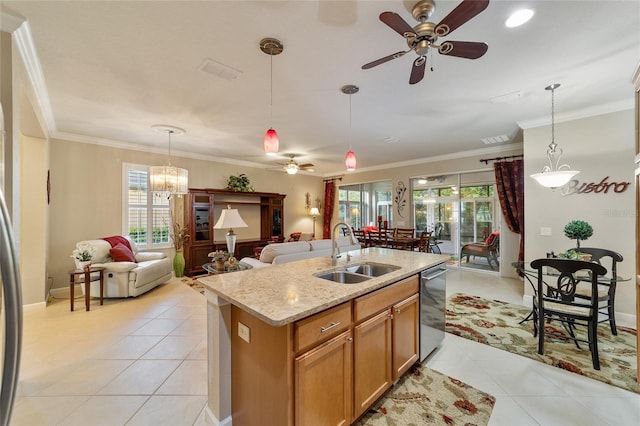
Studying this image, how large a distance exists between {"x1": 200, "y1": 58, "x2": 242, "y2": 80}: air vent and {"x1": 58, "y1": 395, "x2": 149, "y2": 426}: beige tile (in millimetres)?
2903

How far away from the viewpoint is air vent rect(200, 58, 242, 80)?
241cm

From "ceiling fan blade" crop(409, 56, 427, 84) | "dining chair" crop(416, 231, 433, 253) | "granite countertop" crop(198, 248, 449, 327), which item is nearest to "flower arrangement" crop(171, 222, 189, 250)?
"granite countertop" crop(198, 248, 449, 327)

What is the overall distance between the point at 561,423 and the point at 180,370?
299cm

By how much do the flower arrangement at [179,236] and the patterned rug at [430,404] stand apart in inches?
203

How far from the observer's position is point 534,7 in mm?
1762

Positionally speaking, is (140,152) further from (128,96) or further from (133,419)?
(133,419)

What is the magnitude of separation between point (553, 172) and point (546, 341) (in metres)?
1.87

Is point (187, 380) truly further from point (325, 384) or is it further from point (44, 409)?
point (325, 384)

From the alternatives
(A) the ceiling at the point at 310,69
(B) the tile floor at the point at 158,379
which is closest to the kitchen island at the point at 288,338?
(B) the tile floor at the point at 158,379

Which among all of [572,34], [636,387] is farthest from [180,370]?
[572,34]

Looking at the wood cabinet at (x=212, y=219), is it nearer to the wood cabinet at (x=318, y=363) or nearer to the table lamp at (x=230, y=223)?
the table lamp at (x=230, y=223)

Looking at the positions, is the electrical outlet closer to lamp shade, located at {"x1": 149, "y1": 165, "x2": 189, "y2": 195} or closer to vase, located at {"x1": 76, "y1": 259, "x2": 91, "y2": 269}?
vase, located at {"x1": 76, "y1": 259, "x2": 91, "y2": 269}

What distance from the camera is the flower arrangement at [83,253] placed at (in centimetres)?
387

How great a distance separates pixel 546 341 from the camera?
281cm
